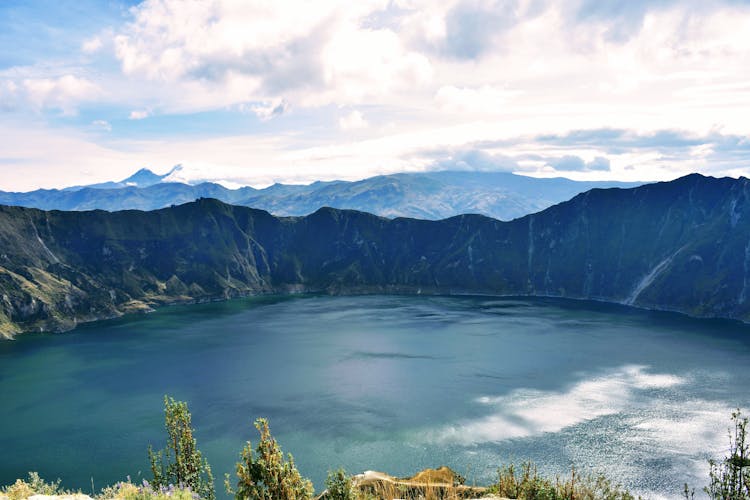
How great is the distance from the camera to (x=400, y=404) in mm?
128500

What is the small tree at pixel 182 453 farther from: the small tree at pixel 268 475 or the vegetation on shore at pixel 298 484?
the small tree at pixel 268 475

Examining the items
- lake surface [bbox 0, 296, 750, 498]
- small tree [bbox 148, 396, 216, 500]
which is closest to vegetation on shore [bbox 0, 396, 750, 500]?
small tree [bbox 148, 396, 216, 500]

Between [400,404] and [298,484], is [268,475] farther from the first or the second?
[400,404]

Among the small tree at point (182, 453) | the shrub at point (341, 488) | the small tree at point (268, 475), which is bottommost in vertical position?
the small tree at point (182, 453)

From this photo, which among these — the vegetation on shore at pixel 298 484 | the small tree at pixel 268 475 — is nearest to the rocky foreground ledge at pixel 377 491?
the vegetation on shore at pixel 298 484

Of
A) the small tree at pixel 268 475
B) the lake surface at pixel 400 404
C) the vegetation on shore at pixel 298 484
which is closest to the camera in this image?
the small tree at pixel 268 475

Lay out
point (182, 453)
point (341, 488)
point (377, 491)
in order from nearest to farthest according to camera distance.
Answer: point (341, 488), point (377, 491), point (182, 453)

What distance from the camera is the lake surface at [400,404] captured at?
96188mm

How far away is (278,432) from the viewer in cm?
11044

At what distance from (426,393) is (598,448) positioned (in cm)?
4896

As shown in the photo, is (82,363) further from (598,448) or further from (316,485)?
(598,448)

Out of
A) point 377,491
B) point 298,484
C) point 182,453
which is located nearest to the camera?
point 298,484

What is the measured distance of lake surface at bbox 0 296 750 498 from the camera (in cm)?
9619

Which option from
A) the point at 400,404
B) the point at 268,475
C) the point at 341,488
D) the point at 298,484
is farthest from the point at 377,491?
the point at 400,404
